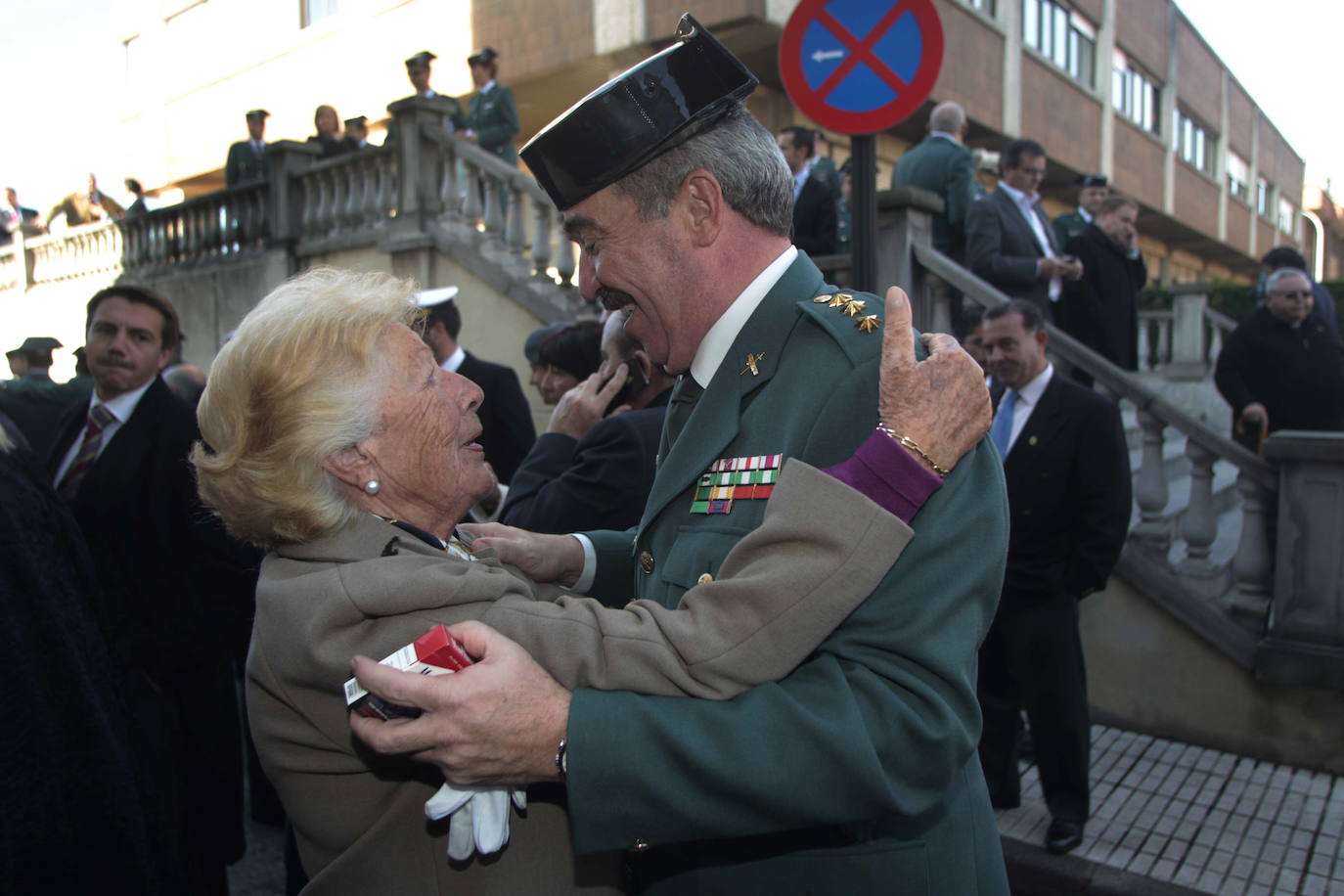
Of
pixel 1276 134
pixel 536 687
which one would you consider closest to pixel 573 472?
pixel 536 687

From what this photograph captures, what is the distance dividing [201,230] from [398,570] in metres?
13.3

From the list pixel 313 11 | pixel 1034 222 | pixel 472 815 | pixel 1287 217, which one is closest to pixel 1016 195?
pixel 1034 222

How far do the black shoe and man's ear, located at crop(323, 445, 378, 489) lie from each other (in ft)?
11.4

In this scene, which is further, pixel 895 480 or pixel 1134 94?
pixel 1134 94

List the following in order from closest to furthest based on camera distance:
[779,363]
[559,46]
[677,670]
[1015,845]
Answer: [677,670] < [779,363] < [1015,845] < [559,46]

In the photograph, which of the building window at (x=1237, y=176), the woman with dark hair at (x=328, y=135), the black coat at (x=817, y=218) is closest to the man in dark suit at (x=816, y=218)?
the black coat at (x=817, y=218)

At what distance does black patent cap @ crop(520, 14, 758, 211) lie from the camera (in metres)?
1.52

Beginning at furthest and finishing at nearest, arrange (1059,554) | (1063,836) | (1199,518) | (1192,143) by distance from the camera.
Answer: (1192,143) < (1199,518) < (1059,554) < (1063,836)

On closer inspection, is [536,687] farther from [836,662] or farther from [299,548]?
[299,548]

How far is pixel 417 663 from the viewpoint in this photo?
4.02 ft

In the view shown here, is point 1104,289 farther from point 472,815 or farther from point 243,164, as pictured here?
point 243,164

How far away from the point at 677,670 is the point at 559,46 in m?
14.8

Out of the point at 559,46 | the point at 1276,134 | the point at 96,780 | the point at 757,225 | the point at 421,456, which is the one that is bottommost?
the point at 96,780

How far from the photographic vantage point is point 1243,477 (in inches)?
203
